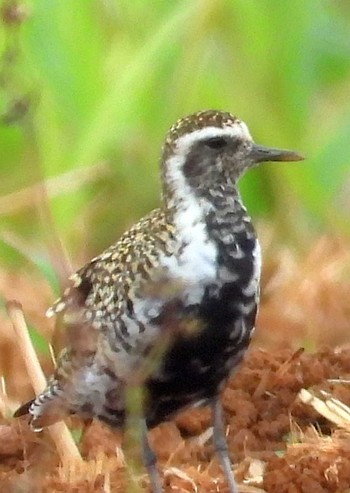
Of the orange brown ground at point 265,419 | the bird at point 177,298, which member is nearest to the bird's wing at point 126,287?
the bird at point 177,298

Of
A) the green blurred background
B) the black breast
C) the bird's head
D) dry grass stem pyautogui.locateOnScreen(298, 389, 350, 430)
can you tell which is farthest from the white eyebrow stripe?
the green blurred background

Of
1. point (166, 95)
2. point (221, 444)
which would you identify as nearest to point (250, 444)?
point (221, 444)

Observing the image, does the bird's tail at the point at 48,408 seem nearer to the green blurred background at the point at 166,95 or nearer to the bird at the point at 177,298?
the bird at the point at 177,298

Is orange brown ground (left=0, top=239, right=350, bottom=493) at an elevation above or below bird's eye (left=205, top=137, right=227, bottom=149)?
below

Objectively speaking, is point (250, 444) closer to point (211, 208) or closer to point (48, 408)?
point (48, 408)

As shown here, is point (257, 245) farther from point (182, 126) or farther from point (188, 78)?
point (188, 78)

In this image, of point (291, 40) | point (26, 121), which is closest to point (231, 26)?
point (291, 40)

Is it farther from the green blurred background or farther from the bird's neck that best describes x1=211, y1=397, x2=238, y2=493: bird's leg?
the green blurred background
